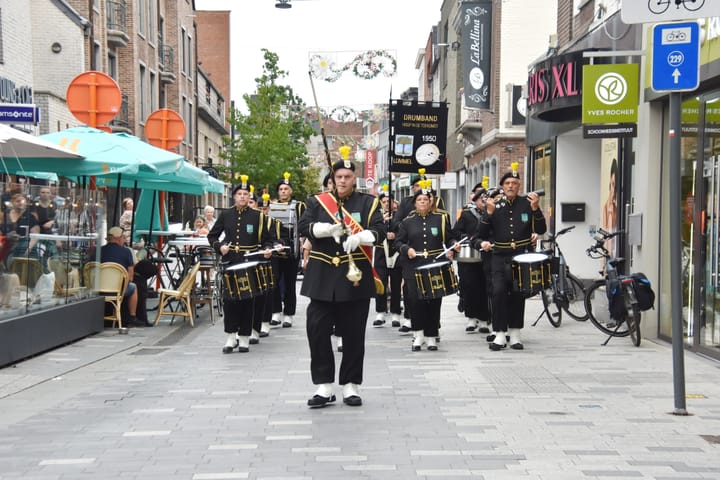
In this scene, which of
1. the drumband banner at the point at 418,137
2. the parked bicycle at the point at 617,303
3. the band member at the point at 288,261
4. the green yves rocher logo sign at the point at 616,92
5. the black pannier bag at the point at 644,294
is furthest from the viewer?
the drumband banner at the point at 418,137

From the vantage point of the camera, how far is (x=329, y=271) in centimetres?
718

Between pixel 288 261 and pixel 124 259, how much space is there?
222 cm

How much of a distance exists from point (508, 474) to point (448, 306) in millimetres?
11103

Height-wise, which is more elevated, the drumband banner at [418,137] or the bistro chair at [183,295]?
the drumband banner at [418,137]

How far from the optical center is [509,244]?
1044 centimetres

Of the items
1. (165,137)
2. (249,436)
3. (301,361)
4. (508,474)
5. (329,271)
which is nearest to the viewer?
(508,474)

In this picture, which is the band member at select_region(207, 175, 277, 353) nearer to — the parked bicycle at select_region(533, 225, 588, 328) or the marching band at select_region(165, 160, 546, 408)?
the marching band at select_region(165, 160, 546, 408)

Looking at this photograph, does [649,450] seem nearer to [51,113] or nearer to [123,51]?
[51,113]

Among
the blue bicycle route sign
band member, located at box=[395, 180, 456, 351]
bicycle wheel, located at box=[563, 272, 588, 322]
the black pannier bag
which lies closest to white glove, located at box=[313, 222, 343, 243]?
the blue bicycle route sign

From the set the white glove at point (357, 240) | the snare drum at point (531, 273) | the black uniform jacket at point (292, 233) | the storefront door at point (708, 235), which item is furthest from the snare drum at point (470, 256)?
the white glove at point (357, 240)

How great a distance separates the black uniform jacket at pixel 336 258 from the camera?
23.4ft

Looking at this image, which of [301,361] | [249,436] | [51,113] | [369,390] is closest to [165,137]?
[51,113]

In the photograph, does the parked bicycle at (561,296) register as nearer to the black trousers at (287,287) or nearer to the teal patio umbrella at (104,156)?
the black trousers at (287,287)

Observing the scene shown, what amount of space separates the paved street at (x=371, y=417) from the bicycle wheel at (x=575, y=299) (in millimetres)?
2484
